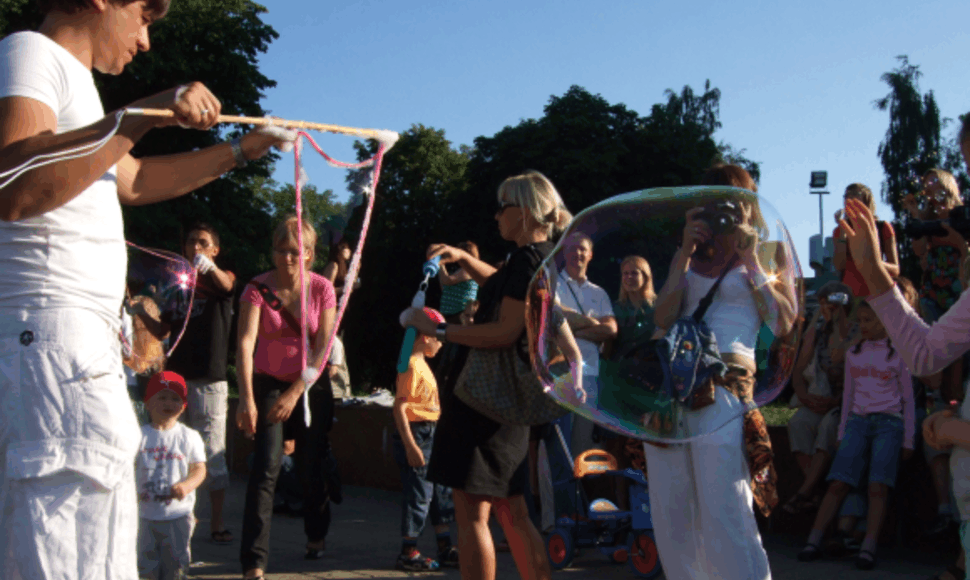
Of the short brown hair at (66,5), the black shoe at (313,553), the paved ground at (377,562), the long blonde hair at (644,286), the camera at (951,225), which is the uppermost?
the short brown hair at (66,5)

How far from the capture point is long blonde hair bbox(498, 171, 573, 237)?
162 inches

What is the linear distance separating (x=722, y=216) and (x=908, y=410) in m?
3.48

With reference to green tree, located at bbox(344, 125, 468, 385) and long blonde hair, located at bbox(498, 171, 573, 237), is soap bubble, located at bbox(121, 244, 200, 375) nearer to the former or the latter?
long blonde hair, located at bbox(498, 171, 573, 237)

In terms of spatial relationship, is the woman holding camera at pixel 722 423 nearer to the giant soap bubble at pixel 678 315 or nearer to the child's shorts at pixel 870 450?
the giant soap bubble at pixel 678 315

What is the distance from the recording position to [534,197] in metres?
4.13

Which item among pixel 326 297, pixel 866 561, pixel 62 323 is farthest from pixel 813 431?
pixel 62 323

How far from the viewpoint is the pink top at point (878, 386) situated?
604 cm

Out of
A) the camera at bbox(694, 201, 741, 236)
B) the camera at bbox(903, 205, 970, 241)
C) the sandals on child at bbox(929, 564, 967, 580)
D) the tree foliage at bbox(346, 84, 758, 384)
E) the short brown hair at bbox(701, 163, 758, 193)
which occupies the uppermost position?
the tree foliage at bbox(346, 84, 758, 384)

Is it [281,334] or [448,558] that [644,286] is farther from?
[448,558]

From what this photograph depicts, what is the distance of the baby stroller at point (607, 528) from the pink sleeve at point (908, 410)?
1756 mm

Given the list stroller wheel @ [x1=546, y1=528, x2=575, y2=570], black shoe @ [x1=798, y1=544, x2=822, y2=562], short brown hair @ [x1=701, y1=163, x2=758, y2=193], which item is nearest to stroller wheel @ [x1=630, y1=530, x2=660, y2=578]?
stroller wheel @ [x1=546, y1=528, x2=575, y2=570]

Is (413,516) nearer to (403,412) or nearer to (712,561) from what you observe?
(403,412)

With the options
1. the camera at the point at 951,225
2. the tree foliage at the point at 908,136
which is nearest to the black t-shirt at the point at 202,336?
the camera at the point at 951,225

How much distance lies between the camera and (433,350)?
659 cm
